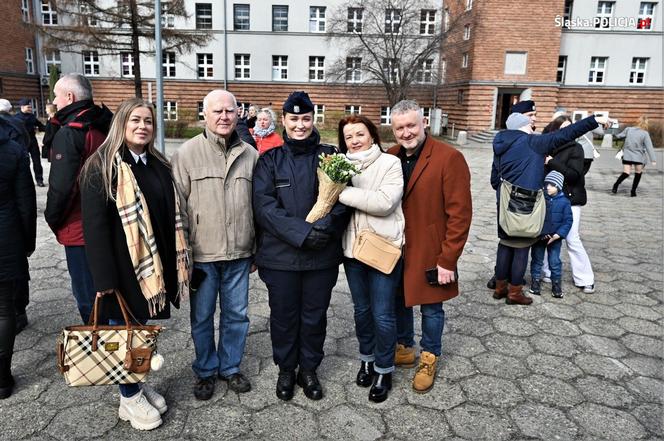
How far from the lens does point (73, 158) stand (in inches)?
125

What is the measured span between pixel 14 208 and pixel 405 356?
307cm

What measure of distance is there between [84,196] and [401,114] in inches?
79.4

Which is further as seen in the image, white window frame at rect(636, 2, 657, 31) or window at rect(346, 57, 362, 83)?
window at rect(346, 57, 362, 83)

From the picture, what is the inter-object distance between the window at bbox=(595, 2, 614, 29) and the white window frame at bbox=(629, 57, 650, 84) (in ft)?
10.7

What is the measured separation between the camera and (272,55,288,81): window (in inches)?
1446

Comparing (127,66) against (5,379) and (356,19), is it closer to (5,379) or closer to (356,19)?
(356,19)

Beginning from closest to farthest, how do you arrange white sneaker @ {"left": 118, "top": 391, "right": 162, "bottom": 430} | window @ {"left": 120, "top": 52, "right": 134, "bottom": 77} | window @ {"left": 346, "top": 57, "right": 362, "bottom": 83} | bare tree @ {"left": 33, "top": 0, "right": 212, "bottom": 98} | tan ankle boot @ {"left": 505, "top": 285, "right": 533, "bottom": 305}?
white sneaker @ {"left": 118, "top": 391, "right": 162, "bottom": 430}, tan ankle boot @ {"left": 505, "top": 285, "right": 533, "bottom": 305}, bare tree @ {"left": 33, "top": 0, "right": 212, "bottom": 98}, window @ {"left": 346, "top": 57, "right": 362, "bottom": 83}, window @ {"left": 120, "top": 52, "right": 134, "bottom": 77}

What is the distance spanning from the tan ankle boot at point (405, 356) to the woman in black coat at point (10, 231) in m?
2.80

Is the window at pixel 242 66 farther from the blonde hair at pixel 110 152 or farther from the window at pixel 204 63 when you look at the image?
the blonde hair at pixel 110 152

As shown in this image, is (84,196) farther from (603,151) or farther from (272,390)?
(603,151)

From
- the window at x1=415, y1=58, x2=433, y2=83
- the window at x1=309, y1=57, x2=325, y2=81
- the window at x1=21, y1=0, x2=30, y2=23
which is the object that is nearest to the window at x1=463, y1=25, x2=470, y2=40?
the window at x1=415, y1=58, x2=433, y2=83

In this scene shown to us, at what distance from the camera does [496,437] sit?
3.09 metres

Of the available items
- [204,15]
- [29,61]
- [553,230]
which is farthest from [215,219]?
[29,61]

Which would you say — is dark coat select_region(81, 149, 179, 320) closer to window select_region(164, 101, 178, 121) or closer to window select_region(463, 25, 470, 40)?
window select_region(463, 25, 470, 40)
